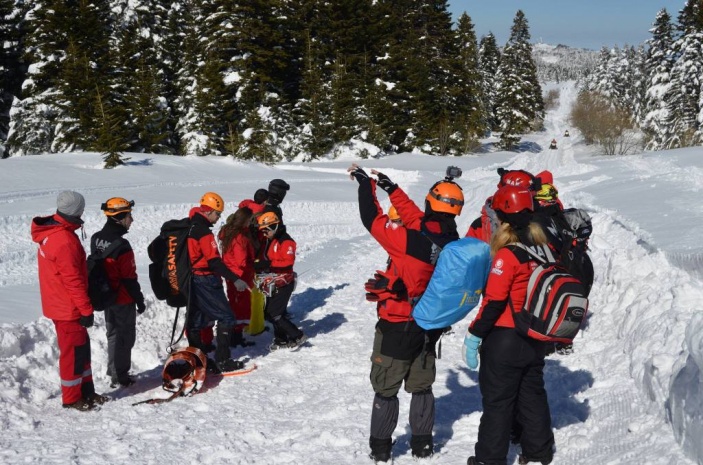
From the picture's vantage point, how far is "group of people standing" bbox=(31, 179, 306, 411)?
16.1ft

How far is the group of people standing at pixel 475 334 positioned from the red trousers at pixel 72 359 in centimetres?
265

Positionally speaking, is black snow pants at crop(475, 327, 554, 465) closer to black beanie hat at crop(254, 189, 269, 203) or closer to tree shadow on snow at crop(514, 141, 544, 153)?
black beanie hat at crop(254, 189, 269, 203)

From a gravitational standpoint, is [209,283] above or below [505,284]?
below

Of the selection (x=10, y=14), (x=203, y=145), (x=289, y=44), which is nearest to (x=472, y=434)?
(x=203, y=145)

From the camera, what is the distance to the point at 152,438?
4578mm

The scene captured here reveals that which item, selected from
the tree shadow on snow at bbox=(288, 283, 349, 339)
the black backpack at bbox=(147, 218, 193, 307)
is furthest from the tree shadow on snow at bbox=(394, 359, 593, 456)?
the black backpack at bbox=(147, 218, 193, 307)

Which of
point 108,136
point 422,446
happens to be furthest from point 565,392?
point 108,136

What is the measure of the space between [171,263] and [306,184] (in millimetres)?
16947

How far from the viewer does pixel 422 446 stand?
4.28 metres

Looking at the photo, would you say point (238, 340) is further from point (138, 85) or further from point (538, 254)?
point (138, 85)

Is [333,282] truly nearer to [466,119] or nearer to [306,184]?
[306,184]

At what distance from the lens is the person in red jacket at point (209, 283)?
5.86 m

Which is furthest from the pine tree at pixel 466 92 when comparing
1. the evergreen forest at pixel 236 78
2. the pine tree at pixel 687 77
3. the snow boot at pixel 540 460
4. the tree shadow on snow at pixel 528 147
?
the snow boot at pixel 540 460

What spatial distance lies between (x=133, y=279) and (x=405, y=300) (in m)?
2.93
